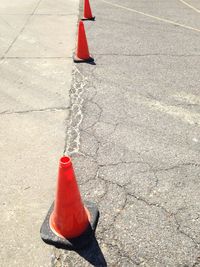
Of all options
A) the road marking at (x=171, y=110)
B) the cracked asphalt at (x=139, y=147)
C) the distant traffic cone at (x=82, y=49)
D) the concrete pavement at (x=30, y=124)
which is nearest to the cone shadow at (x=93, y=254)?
the cracked asphalt at (x=139, y=147)

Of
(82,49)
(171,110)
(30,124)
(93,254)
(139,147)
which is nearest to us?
(93,254)

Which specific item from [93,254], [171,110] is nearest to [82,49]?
[171,110]

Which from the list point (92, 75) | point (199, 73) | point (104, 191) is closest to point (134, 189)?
point (104, 191)

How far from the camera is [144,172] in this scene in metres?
3.98

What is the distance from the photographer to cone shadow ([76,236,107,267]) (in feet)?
9.68

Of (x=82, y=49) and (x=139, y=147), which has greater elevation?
(x=82, y=49)

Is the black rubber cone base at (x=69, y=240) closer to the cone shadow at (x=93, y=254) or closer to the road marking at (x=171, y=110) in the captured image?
the cone shadow at (x=93, y=254)

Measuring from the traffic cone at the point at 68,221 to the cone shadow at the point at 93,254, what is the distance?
0.14 feet

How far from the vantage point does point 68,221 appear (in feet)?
10.2

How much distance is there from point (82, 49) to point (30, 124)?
2641 mm

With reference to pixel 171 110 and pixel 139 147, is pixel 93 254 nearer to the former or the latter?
pixel 139 147

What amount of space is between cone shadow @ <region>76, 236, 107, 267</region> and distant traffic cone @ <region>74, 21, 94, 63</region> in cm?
455

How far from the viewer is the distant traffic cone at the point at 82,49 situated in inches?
271

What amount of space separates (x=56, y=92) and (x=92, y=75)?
920 mm
